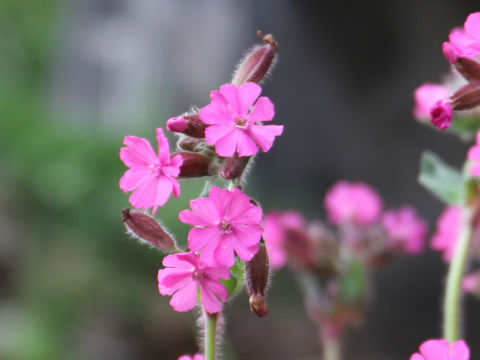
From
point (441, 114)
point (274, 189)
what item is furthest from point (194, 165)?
point (274, 189)

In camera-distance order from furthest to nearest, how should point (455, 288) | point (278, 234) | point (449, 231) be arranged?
point (278, 234) → point (449, 231) → point (455, 288)

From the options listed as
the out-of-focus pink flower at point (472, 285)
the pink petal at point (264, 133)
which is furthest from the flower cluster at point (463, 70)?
the out-of-focus pink flower at point (472, 285)

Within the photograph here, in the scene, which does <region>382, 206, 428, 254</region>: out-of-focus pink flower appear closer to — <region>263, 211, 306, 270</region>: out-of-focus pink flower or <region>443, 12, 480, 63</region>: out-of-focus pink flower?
<region>263, 211, 306, 270</region>: out-of-focus pink flower

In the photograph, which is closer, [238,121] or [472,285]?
[238,121]

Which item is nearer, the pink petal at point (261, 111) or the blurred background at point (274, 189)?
the pink petal at point (261, 111)

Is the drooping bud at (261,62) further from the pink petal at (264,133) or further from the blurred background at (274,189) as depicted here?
the blurred background at (274,189)

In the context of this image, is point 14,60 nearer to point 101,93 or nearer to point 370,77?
point 101,93

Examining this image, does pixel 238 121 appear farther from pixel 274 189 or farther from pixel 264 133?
pixel 274 189

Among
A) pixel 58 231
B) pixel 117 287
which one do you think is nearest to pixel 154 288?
pixel 117 287
